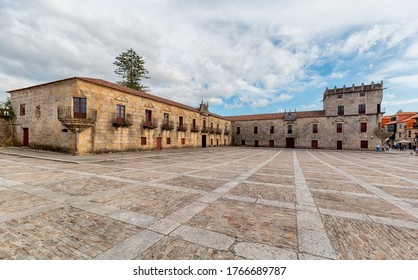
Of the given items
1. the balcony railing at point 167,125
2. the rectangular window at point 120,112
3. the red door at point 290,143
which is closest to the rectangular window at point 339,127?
the red door at point 290,143

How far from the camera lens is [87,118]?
46.1 feet

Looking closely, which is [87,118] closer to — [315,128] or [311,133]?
[311,133]

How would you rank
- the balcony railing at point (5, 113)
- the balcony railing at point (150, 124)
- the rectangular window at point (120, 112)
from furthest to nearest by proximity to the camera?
the balcony railing at point (150, 124)
the balcony railing at point (5, 113)
the rectangular window at point (120, 112)

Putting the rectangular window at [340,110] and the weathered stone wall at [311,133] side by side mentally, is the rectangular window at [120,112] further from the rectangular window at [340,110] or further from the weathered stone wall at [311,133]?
the rectangular window at [340,110]

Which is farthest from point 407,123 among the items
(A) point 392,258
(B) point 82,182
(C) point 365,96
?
(B) point 82,182

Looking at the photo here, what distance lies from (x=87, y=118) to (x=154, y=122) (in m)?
7.27

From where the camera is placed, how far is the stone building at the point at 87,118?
14.0m

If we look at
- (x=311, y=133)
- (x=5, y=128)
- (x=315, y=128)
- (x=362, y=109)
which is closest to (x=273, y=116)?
(x=311, y=133)

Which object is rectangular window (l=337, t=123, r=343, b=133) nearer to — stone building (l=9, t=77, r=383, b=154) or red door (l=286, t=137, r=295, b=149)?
stone building (l=9, t=77, r=383, b=154)

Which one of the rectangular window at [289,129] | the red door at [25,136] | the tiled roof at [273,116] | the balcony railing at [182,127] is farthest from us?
the rectangular window at [289,129]

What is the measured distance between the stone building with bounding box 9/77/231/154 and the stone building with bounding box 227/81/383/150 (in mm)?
24124

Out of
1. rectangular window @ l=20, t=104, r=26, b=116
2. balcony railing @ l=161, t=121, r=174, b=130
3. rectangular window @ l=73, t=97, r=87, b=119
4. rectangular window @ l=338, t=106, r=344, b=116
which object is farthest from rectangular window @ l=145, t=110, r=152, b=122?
rectangular window @ l=338, t=106, r=344, b=116

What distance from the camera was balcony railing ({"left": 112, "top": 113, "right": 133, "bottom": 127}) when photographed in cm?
1622

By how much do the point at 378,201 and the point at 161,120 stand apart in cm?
2055
